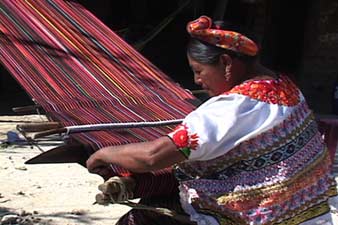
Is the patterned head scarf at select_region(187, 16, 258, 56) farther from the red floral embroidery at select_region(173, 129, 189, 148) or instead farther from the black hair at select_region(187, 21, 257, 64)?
the red floral embroidery at select_region(173, 129, 189, 148)

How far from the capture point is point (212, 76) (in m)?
1.95

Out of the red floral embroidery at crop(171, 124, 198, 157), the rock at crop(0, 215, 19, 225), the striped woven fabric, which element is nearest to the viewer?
the red floral embroidery at crop(171, 124, 198, 157)

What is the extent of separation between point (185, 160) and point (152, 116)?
2.10 feet

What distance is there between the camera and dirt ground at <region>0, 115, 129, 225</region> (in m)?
3.99

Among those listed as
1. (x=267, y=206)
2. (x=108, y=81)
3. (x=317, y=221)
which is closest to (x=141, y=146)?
(x=267, y=206)

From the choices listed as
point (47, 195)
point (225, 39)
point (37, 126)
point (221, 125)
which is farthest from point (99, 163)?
point (47, 195)

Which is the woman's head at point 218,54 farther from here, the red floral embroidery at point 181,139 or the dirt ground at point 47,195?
the dirt ground at point 47,195

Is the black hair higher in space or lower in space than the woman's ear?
higher

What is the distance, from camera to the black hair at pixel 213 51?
1.92 meters

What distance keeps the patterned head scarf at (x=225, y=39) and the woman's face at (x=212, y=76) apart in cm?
6

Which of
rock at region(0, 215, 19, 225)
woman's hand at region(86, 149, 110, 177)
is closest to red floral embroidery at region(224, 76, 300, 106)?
woman's hand at region(86, 149, 110, 177)

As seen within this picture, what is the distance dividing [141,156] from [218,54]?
0.34m

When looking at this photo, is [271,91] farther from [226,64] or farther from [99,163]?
[99,163]

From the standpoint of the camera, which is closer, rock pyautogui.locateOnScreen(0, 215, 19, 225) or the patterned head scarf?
the patterned head scarf
